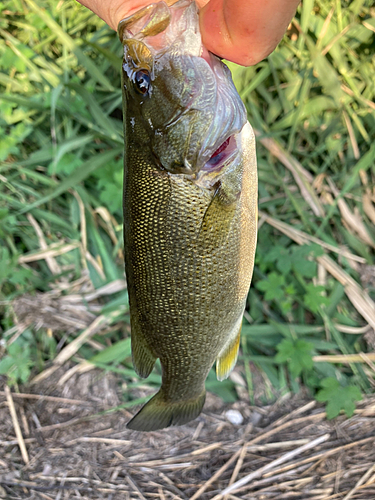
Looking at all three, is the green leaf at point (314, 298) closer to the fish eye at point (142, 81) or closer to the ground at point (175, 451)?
the ground at point (175, 451)

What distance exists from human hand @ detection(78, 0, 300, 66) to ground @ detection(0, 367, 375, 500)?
2.12 metres

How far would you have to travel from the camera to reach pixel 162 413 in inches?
54.1

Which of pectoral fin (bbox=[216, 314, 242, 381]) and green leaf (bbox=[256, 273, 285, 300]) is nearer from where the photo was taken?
pectoral fin (bbox=[216, 314, 242, 381])

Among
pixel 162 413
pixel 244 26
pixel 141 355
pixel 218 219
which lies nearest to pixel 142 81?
pixel 244 26

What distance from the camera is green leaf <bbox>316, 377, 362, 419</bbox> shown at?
2.00 metres

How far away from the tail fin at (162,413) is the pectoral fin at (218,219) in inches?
27.2

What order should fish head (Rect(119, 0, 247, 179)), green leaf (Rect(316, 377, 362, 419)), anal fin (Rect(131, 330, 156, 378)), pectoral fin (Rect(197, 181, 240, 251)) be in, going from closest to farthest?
1. fish head (Rect(119, 0, 247, 179))
2. pectoral fin (Rect(197, 181, 240, 251))
3. anal fin (Rect(131, 330, 156, 378))
4. green leaf (Rect(316, 377, 362, 419))

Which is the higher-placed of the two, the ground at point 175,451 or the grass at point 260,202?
the grass at point 260,202

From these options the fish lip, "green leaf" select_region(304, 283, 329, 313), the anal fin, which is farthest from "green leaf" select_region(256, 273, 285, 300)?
the fish lip

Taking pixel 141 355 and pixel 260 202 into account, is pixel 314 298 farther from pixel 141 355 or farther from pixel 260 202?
pixel 141 355

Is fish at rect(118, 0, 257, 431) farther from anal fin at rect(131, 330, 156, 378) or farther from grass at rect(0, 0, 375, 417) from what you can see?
grass at rect(0, 0, 375, 417)

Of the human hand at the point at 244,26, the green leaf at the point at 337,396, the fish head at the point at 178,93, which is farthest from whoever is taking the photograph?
the green leaf at the point at 337,396

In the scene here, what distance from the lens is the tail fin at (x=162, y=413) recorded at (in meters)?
1.35

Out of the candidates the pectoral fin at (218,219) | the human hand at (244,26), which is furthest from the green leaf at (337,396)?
the human hand at (244,26)
